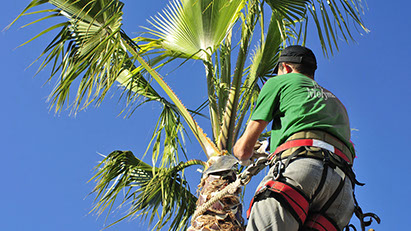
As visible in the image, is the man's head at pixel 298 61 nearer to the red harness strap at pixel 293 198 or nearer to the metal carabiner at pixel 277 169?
the metal carabiner at pixel 277 169

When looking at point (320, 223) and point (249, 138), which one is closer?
point (320, 223)

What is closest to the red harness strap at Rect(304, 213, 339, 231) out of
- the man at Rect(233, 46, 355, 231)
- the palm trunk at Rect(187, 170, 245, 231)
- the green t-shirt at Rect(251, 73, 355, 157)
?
the man at Rect(233, 46, 355, 231)

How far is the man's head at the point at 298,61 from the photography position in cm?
278

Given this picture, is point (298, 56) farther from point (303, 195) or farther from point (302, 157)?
point (303, 195)

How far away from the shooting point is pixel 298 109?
2480 mm

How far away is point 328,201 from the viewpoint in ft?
7.75

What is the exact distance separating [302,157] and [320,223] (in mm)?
327

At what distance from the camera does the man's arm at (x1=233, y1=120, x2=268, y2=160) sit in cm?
253

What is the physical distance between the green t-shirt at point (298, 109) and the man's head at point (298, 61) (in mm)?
125

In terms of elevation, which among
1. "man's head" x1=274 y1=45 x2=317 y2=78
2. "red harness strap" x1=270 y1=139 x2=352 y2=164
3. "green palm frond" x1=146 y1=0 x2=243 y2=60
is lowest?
"red harness strap" x1=270 y1=139 x2=352 y2=164

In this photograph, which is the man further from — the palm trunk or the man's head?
the palm trunk

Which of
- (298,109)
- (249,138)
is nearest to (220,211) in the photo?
(249,138)

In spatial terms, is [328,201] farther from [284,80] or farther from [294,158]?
[284,80]

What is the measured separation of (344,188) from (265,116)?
1.77 feet
